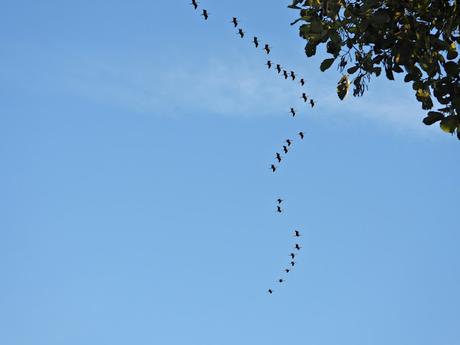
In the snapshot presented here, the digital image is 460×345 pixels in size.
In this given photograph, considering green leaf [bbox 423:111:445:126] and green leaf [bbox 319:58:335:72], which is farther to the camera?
green leaf [bbox 319:58:335:72]

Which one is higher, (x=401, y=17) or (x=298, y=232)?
(x=298, y=232)

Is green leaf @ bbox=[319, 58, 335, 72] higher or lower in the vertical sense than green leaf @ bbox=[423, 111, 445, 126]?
higher

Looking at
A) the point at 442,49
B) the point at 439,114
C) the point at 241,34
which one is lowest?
the point at 439,114

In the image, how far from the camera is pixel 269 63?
2964 cm

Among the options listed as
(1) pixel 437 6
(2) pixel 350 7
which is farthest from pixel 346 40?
(1) pixel 437 6

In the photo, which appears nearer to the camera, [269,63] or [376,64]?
[376,64]

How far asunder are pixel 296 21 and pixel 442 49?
2.85 m

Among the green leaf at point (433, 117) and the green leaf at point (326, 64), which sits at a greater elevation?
the green leaf at point (326, 64)

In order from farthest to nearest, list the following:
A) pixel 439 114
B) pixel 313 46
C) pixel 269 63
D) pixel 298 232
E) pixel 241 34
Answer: pixel 298 232 < pixel 269 63 < pixel 241 34 < pixel 313 46 < pixel 439 114

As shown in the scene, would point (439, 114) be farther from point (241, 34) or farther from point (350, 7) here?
point (241, 34)

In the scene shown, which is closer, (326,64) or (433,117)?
(433,117)

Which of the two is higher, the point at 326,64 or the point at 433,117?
the point at 326,64

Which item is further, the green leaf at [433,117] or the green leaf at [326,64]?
the green leaf at [326,64]

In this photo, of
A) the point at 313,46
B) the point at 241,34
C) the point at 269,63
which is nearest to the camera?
the point at 313,46
